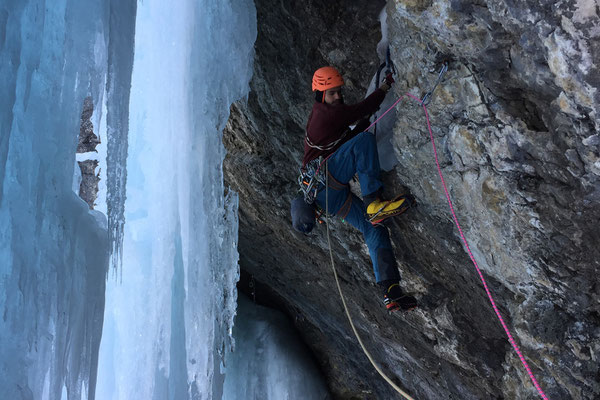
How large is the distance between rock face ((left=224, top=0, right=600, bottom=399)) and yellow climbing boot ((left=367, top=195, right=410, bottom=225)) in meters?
0.20

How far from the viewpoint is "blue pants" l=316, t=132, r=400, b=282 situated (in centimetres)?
378

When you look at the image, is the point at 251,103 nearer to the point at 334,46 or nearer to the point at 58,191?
the point at 334,46

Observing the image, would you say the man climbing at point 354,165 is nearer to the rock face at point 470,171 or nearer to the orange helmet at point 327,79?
the orange helmet at point 327,79

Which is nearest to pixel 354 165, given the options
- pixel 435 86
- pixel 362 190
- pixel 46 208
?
pixel 362 190

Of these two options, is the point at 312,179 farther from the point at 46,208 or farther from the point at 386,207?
the point at 46,208

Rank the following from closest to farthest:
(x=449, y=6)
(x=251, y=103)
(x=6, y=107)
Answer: (x=449, y=6) < (x=6, y=107) < (x=251, y=103)

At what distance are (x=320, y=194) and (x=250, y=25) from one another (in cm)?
180

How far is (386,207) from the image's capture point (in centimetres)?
371

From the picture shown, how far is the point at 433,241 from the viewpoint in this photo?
4.08 m

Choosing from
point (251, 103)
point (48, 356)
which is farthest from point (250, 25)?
point (48, 356)

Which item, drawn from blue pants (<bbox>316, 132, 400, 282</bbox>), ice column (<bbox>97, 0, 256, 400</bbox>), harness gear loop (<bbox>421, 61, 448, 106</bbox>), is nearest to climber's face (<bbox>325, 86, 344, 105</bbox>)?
blue pants (<bbox>316, 132, 400, 282</bbox>)

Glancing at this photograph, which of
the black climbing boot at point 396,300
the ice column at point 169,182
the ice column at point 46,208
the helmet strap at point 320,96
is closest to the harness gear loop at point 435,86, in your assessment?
the helmet strap at point 320,96

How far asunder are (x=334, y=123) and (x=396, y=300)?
140 cm

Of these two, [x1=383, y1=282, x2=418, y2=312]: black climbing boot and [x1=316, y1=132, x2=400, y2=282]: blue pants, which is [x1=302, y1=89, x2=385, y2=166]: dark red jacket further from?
[x1=383, y1=282, x2=418, y2=312]: black climbing boot
